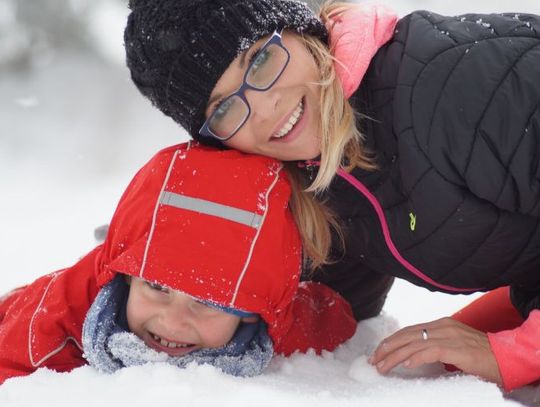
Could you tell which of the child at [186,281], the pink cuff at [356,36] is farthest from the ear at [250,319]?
the pink cuff at [356,36]

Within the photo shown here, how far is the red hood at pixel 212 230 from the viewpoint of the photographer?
4.69 ft

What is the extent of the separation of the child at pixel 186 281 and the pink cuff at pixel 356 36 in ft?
0.84

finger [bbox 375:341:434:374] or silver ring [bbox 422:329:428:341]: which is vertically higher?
silver ring [bbox 422:329:428:341]

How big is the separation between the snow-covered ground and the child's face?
0.51ft

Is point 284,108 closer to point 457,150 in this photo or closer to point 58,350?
point 457,150

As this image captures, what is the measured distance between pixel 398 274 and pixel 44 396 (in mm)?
961

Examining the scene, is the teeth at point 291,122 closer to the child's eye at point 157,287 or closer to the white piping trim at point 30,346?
the child's eye at point 157,287

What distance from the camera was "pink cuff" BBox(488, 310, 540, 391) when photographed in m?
1.38

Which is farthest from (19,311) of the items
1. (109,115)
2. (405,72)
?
(109,115)

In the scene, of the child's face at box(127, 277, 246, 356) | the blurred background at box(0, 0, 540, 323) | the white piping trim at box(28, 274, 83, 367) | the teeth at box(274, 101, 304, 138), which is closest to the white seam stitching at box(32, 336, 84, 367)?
the white piping trim at box(28, 274, 83, 367)

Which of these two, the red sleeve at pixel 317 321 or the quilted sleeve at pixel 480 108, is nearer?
the quilted sleeve at pixel 480 108

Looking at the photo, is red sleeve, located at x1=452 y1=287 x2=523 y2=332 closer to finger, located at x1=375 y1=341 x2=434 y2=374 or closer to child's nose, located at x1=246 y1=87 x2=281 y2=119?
finger, located at x1=375 y1=341 x2=434 y2=374

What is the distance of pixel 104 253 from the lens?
1.61 m

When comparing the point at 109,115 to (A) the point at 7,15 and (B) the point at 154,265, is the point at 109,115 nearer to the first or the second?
(A) the point at 7,15
